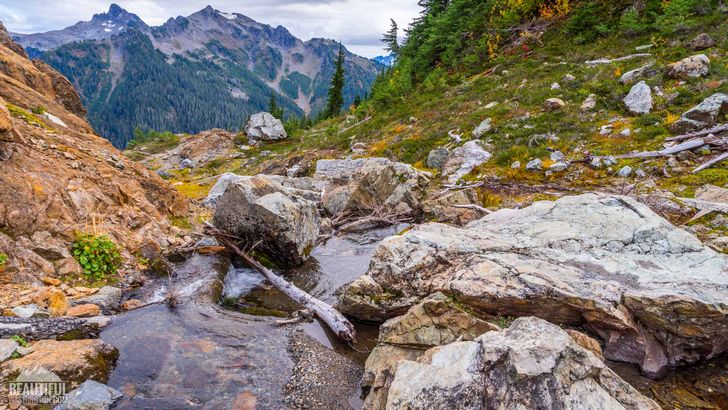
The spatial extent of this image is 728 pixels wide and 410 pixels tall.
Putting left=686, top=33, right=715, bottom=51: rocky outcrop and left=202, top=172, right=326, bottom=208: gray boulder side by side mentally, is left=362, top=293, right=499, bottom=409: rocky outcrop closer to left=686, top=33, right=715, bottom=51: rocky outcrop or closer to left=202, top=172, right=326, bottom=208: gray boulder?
left=202, top=172, right=326, bottom=208: gray boulder

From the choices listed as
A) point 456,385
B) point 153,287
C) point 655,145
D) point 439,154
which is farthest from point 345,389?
point 439,154

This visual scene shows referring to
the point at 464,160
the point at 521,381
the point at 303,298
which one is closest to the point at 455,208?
the point at 464,160

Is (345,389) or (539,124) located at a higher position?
(539,124)

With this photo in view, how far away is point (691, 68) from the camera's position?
21.6 meters

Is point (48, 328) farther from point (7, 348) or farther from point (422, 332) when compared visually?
point (422, 332)

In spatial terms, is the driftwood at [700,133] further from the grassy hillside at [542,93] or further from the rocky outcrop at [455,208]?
the rocky outcrop at [455,208]

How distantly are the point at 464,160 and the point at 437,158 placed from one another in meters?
2.64

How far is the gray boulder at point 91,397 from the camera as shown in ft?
21.2

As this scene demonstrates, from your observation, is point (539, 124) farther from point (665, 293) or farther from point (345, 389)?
point (345, 389)

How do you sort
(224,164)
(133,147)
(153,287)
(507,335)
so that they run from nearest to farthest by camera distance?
(507,335) < (153,287) < (224,164) < (133,147)

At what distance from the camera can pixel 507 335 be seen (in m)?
5.93

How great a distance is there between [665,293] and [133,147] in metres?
97.4

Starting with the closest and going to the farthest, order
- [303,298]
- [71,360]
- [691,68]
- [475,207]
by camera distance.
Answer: [71,360] → [303,298] → [475,207] → [691,68]

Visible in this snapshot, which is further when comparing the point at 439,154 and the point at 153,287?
the point at 439,154
